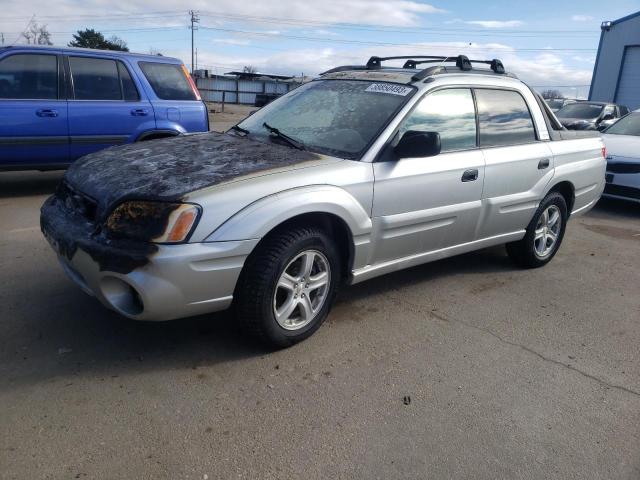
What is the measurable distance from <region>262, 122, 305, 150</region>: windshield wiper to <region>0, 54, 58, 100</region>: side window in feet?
12.7

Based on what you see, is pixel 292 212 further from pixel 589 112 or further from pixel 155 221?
pixel 589 112

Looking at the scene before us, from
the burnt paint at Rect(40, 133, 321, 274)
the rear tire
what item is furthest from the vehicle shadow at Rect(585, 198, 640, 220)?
the burnt paint at Rect(40, 133, 321, 274)

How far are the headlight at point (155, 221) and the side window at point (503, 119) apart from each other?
8.35 ft

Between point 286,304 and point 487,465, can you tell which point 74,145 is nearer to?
point 286,304

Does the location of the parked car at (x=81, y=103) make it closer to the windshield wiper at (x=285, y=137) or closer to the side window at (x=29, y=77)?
the side window at (x=29, y=77)

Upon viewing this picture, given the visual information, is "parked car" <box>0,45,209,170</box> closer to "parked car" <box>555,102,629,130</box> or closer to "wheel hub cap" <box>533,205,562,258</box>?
"wheel hub cap" <box>533,205,562,258</box>

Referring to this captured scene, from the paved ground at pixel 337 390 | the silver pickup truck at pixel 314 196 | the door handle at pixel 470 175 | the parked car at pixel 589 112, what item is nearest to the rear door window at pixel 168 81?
the silver pickup truck at pixel 314 196

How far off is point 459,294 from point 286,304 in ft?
5.87

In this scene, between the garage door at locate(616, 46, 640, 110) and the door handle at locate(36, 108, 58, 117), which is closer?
the door handle at locate(36, 108, 58, 117)

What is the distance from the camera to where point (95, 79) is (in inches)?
273

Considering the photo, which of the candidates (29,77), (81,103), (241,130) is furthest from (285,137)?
(29,77)

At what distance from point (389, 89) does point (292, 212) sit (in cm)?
146

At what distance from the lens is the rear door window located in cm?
734

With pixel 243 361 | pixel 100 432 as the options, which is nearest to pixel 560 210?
pixel 243 361
